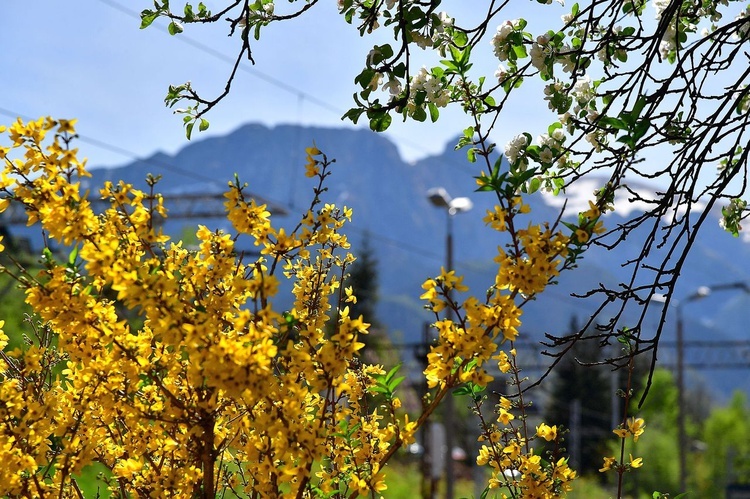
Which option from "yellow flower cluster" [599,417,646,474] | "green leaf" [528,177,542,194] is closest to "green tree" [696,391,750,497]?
"yellow flower cluster" [599,417,646,474]

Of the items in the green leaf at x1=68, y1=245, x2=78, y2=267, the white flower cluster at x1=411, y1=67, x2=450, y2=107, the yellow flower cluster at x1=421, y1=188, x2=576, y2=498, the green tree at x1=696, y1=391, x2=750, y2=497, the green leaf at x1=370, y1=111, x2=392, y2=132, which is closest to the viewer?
the yellow flower cluster at x1=421, y1=188, x2=576, y2=498

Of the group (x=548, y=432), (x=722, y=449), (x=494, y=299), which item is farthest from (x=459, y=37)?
(x=722, y=449)

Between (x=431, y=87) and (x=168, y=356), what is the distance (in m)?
1.22

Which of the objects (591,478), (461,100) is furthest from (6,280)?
(461,100)

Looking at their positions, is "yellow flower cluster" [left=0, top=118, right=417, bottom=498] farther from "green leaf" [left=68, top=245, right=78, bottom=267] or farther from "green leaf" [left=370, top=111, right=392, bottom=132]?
"green leaf" [left=370, top=111, right=392, bottom=132]

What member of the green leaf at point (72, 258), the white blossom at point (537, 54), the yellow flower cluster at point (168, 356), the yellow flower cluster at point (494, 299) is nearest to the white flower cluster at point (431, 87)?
the white blossom at point (537, 54)

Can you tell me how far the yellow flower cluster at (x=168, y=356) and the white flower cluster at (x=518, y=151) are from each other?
0.60m

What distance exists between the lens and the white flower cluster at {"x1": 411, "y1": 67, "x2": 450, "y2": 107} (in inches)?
109

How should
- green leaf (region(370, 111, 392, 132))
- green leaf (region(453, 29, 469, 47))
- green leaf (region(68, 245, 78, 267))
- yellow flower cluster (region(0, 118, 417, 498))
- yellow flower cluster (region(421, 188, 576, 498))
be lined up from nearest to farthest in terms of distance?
yellow flower cluster (region(0, 118, 417, 498))
yellow flower cluster (region(421, 188, 576, 498))
green leaf (region(68, 245, 78, 267))
green leaf (region(370, 111, 392, 132))
green leaf (region(453, 29, 469, 47))

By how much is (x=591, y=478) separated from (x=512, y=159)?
42145 mm

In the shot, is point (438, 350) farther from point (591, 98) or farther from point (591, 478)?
point (591, 478)

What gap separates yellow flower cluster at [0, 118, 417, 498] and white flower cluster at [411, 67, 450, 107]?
486mm

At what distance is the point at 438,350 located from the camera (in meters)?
2.11

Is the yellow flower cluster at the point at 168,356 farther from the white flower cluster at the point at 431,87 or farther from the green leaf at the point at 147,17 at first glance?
the green leaf at the point at 147,17
